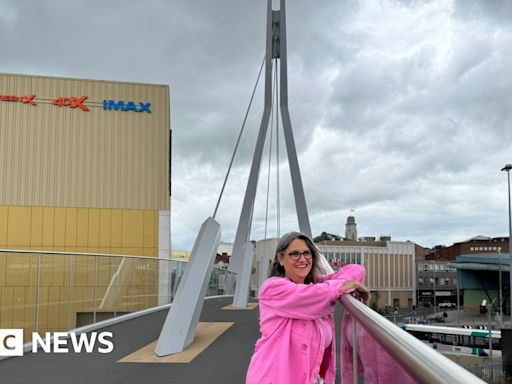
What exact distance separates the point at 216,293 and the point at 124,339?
17.6m

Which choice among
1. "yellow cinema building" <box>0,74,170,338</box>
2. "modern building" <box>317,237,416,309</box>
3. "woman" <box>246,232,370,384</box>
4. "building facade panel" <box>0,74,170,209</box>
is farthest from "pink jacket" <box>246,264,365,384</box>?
"modern building" <box>317,237,416,309</box>

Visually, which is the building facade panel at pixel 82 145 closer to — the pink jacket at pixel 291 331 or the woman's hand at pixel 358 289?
the woman's hand at pixel 358 289

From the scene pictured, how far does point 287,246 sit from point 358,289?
407mm

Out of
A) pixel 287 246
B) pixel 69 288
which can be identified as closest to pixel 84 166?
pixel 69 288

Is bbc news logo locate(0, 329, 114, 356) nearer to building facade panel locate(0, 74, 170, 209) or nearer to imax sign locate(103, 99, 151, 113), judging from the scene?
building facade panel locate(0, 74, 170, 209)

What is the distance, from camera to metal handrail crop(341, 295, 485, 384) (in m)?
0.99

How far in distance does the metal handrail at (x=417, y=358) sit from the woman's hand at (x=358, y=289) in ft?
1.53

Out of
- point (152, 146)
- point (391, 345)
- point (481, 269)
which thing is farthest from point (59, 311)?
point (481, 269)

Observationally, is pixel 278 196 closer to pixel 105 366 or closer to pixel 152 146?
pixel 152 146

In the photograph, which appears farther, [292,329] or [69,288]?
[69,288]

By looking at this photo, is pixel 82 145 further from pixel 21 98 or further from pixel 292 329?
pixel 292 329

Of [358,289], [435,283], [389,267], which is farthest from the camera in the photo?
[435,283]

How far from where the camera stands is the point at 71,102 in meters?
28.8

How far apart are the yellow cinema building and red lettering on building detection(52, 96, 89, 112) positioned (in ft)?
0.16
